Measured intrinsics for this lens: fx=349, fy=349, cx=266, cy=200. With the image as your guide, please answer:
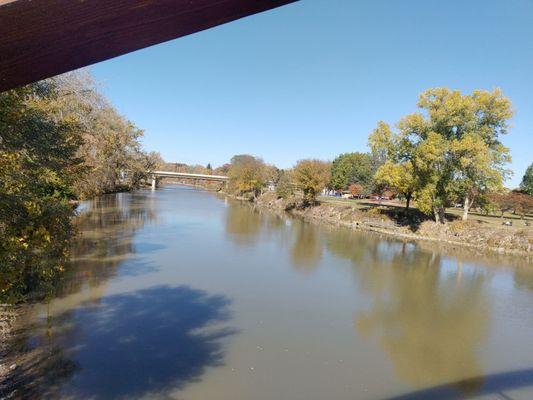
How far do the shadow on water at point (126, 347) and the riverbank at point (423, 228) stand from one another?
22.1 metres

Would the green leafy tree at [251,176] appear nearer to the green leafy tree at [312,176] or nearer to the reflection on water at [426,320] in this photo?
the green leafy tree at [312,176]

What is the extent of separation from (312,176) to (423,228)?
14246 mm

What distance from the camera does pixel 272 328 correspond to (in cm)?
927

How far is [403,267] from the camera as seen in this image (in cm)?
1784

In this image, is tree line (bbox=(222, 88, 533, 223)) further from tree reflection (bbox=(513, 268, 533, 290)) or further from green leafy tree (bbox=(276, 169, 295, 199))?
green leafy tree (bbox=(276, 169, 295, 199))

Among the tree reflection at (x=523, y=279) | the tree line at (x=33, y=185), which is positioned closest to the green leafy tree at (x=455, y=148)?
the tree reflection at (x=523, y=279)

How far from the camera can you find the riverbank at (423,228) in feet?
79.0

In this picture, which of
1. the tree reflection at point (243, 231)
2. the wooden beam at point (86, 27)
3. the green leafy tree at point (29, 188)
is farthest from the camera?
the tree reflection at point (243, 231)

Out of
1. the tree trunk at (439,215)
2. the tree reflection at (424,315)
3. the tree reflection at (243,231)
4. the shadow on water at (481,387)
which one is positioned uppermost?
the tree trunk at (439,215)

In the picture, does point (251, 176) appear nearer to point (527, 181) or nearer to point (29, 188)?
point (527, 181)

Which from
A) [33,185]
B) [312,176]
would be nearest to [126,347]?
[33,185]

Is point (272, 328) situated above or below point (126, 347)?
below

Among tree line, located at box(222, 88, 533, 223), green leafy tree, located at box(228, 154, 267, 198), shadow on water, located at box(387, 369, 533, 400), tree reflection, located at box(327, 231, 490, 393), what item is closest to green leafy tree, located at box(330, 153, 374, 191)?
green leafy tree, located at box(228, 154, 267, 198)

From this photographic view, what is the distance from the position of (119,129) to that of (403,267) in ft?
85.1
